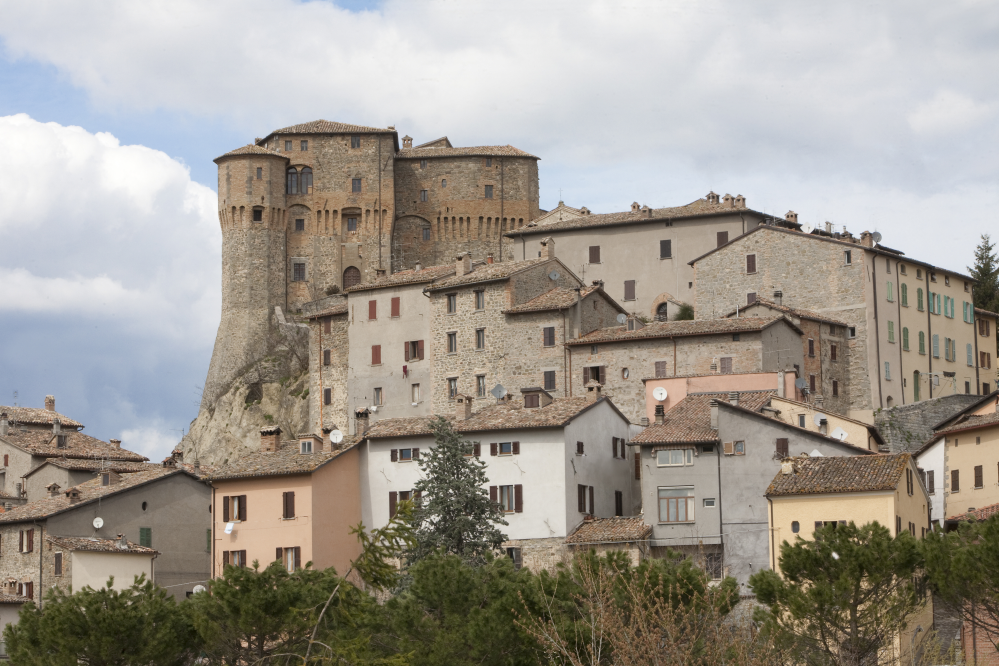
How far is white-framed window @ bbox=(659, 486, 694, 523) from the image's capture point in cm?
4331

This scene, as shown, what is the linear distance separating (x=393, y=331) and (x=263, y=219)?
2154 cm

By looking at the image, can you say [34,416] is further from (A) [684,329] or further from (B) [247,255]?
(A) [684,329]

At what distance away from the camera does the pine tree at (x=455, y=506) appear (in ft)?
139

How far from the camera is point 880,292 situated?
57562 millimetres

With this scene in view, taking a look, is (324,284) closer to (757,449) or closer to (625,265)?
(625,265)

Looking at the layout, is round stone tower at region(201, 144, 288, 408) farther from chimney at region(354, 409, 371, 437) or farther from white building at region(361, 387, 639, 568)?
white building at region(361, 387, 639, 568)

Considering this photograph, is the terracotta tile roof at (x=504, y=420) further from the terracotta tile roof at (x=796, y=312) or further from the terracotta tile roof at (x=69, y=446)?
the terracotta tile roof at (x=69, y=446)

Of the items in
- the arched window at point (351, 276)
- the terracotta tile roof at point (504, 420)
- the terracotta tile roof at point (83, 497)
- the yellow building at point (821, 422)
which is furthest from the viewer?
the arched window at point (351, 276)

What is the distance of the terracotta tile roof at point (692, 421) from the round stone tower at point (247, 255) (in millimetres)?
36332

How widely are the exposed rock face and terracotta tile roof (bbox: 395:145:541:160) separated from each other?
11.9 meters

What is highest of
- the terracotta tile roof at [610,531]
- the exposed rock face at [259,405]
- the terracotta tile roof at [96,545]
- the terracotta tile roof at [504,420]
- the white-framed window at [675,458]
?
the exposed rock face at [259,405]

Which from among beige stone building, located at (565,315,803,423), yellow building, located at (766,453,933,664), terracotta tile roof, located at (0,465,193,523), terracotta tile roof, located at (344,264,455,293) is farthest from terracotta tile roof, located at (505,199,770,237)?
yellow building, located at (766,453,933,664)

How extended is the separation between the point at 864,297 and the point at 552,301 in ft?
38.6

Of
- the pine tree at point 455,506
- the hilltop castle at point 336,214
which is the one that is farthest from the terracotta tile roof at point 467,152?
the pine tree at point 455,506
